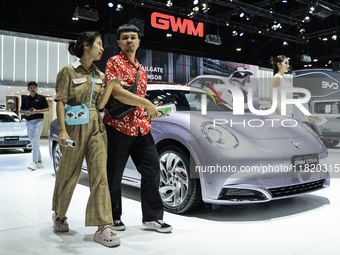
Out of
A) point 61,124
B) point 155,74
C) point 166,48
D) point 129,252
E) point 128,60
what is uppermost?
point 166,48

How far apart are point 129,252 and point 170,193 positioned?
947 millimetres

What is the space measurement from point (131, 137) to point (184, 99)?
4.41 feet

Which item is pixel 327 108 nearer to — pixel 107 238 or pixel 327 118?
pixel 327 118

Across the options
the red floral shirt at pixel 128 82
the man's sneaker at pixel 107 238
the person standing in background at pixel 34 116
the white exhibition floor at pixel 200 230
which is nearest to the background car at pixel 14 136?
the person standing in background at pixel 34 116

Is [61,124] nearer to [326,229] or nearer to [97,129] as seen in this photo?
[97,129]

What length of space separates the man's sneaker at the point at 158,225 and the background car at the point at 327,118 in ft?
26.8

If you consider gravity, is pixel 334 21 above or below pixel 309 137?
above

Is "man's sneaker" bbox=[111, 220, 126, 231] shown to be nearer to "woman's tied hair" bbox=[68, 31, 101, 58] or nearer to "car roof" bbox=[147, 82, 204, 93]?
"woman's tied hair" bbox=[68, 31, 101, 58]

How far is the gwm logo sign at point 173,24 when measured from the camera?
39.2 feet

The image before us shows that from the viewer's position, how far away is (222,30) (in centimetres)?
1945

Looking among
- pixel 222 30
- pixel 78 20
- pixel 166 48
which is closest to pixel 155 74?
pixel 78 20

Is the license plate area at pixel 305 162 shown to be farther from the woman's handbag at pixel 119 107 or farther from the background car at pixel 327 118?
the background car at pixel 327 118

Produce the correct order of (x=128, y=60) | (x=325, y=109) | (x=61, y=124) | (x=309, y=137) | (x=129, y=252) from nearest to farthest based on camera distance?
1. (x=129, y=252)
2. (x=61, y=124)
3. (x=128, y=60)
4. (x=309, y=137)
5. (x=325, y=109)

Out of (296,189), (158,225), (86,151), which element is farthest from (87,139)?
(296,189)
